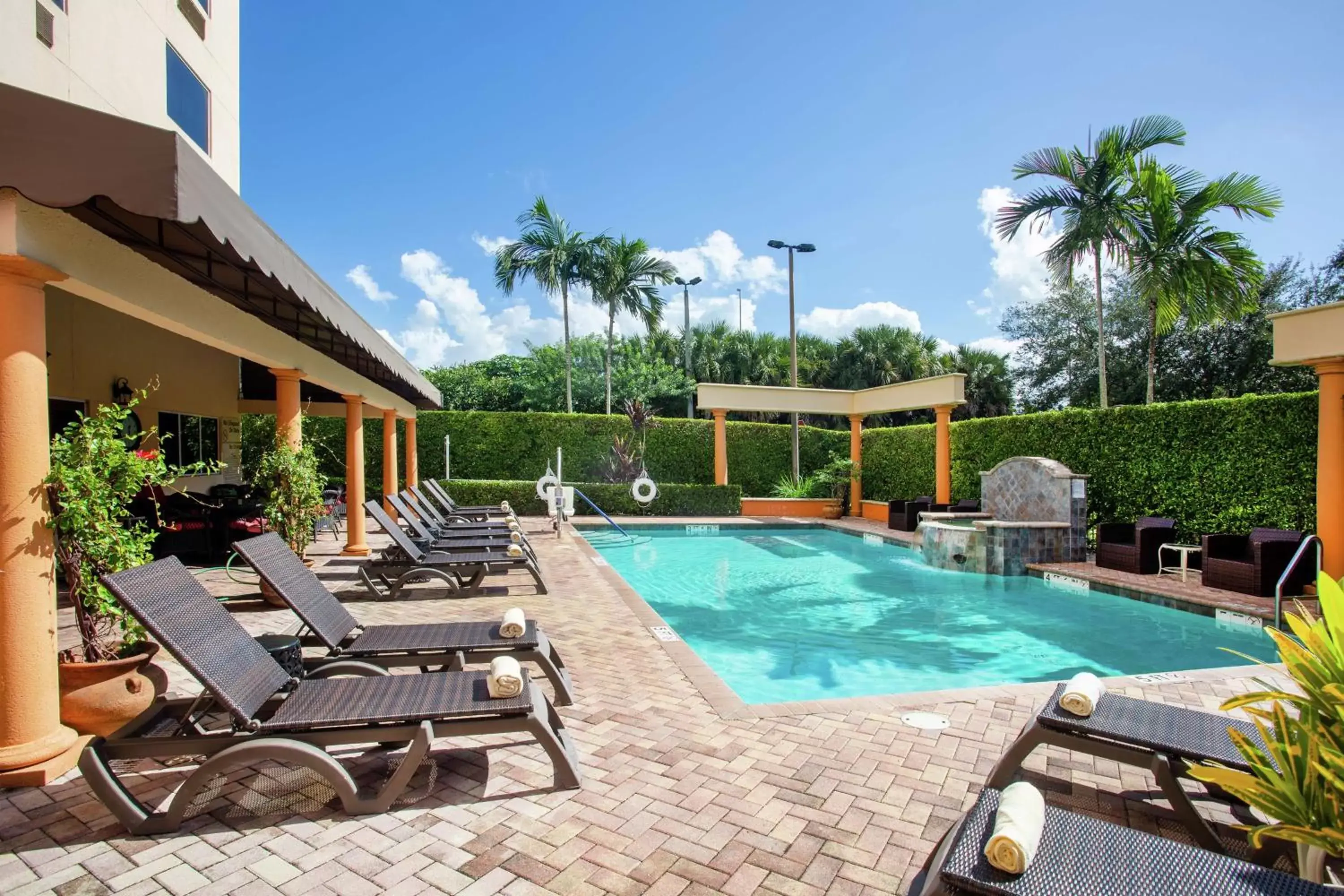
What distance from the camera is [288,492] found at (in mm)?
7523

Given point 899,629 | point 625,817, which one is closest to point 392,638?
point 625,817

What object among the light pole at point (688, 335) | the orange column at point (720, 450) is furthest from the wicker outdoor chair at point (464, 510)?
the light pole at point (688, 335)

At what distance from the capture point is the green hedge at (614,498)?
61.3 feet

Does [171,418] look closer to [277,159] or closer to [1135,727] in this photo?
[277,159]

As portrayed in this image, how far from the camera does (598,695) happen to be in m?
4.69

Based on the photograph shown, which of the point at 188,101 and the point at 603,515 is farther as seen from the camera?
the point at 603,515

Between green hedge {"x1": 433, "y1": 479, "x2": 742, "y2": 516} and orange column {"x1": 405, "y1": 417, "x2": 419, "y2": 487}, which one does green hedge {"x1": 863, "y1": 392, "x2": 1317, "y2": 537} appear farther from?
orange column {"x1": 405, "y1": 417, "x2": 419, "y2": 487}

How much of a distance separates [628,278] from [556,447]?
8434mm

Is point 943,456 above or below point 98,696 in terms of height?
above

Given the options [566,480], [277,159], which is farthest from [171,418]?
[277,159]

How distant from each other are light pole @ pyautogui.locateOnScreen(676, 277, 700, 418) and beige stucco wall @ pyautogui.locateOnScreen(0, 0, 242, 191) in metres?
22.7

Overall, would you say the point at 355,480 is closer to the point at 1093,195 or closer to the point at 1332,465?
the point at 1332,465

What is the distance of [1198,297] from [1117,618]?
23.7 ft

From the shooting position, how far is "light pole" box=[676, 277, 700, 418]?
111 feet
